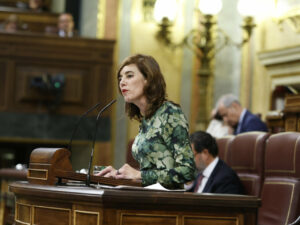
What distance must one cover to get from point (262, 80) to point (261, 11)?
0.81 m

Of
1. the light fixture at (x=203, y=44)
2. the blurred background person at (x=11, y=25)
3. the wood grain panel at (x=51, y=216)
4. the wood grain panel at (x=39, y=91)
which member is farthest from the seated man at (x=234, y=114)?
the wood grain panel at (x=51, y=216)

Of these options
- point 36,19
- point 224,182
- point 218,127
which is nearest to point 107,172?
point 224,182

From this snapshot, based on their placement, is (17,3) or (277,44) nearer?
(277,44)

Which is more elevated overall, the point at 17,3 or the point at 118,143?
the point at 17,3

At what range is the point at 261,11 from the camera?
8.45 m

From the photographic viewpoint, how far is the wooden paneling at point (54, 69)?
884 centimetres

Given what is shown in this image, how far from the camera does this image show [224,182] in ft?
15.7

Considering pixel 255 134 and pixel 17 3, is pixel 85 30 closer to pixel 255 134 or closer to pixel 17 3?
pixel 17 3

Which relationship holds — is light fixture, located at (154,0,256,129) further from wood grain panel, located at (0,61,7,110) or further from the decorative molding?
wood grain panel, located at (0,61,7,110)

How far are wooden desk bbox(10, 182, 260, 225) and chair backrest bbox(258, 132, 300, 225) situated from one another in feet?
3.56

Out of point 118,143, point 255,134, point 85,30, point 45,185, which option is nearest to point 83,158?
point 118,143

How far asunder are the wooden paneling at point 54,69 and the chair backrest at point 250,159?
3895mm

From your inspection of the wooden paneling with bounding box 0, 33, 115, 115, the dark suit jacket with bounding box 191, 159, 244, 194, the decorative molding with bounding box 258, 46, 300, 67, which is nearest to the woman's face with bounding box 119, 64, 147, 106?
the dark suit jacket with bounding box 191, 159, 244, 194

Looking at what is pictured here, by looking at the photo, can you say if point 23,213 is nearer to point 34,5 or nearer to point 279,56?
point 279,56
